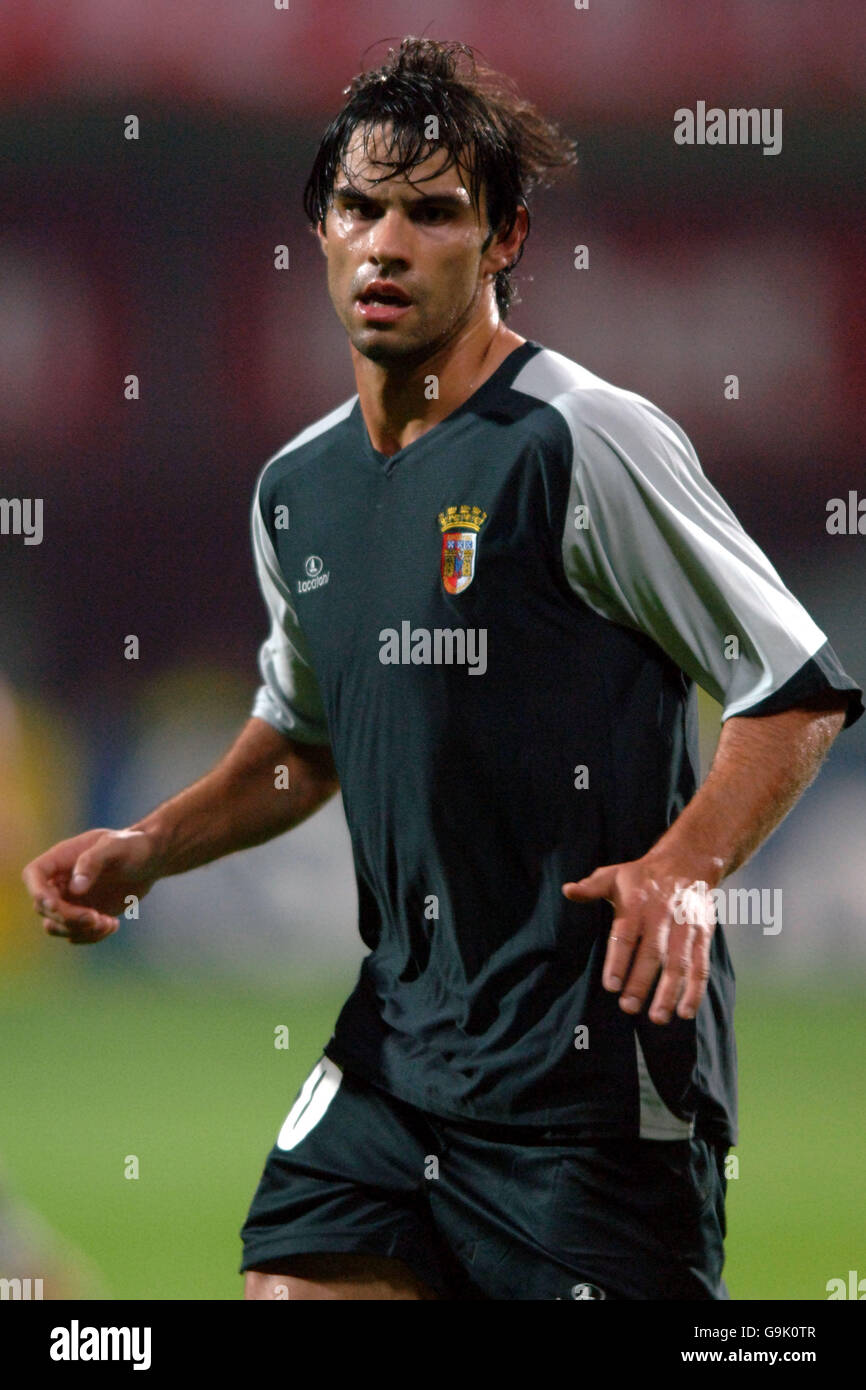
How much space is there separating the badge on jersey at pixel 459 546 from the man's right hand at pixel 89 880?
0.68 m

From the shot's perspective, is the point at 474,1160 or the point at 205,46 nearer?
the point at 474,1160

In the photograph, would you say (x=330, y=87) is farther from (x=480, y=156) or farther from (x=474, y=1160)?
(x=474, y=1160)

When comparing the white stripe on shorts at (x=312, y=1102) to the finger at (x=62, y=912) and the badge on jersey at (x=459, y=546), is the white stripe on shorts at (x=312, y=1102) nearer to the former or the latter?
the finger at (x=62, y=912)

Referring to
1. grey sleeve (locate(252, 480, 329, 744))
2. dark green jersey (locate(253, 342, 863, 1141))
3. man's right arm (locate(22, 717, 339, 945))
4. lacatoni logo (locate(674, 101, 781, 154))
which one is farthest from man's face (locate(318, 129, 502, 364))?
lacatoni logo (locate(674, 101, 781, 154))

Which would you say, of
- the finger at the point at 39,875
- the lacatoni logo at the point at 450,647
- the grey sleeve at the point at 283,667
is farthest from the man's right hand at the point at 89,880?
the lacatoni logo at the point at 450,647

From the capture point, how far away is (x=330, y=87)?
5.78 m

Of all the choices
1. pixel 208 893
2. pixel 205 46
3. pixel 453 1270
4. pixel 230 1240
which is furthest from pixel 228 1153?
pixel 205 46

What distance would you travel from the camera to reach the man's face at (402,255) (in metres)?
2.41

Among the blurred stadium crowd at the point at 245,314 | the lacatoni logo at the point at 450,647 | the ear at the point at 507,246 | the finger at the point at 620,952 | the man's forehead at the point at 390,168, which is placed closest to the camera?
the finger at the point at 620,952

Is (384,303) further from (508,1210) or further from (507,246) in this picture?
(508,1210)

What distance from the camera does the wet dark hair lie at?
249cm

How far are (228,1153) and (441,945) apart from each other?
273cm
